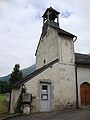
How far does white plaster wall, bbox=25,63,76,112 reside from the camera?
1642cm

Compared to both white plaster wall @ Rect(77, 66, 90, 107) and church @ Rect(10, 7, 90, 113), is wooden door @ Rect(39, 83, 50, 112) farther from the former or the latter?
white plaster wall @ Rect(77, 66, 90, 107)

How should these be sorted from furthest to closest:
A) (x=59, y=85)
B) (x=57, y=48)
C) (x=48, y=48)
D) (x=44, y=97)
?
(x=48, y=48), (x=57, y=48), (x=59, y=85), (x=44, y=97)

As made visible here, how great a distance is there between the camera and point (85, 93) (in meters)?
19.4

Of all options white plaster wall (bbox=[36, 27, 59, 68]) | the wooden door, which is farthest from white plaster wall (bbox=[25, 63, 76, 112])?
white plaster wall (bbox=[36, 27, 59, 68])

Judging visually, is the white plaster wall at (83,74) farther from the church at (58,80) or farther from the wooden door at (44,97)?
the wooden door at (44,97)

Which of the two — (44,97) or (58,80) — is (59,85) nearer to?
(58,80)

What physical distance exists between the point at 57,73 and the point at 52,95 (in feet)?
7.22

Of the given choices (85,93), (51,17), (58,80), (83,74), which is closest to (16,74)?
(51,17)

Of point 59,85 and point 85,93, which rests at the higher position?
point 59,85

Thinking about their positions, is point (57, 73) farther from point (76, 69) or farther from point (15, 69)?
point (15, 69)

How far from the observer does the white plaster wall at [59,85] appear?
16.4 meters

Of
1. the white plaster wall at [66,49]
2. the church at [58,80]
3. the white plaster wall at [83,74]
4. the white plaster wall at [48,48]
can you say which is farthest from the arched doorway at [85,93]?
the white plaster wall at [48,48]

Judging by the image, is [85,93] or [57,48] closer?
[85,93]

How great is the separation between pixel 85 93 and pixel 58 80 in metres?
3.46
